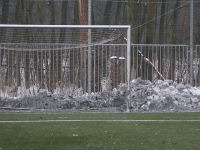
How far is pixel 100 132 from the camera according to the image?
1064 cm

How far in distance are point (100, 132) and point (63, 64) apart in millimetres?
8396

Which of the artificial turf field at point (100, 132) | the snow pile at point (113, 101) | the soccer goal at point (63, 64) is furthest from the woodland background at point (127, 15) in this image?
the artificial turf field at point (100, 132)

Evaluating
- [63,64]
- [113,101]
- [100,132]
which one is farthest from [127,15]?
[100,132]

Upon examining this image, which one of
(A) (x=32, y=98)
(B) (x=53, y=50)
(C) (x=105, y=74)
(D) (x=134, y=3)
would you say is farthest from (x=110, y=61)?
(D) (x=134, y=3)

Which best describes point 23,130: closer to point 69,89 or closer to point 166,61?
point 69,89

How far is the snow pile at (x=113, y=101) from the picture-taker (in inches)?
670

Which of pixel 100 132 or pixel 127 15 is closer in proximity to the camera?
pixel 100 132

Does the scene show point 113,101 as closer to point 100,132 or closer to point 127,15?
point 100,132

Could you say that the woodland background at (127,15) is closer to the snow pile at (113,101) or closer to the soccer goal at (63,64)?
the soccer goal at (63,64)

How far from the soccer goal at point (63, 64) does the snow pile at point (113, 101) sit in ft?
1.95

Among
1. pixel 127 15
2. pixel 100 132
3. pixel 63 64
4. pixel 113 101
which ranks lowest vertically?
pixel 100 132

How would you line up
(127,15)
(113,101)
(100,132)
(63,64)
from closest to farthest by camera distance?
(100,132), (113,101), (63,64), (127,15)

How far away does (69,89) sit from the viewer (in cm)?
1839

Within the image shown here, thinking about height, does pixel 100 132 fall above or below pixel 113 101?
below
